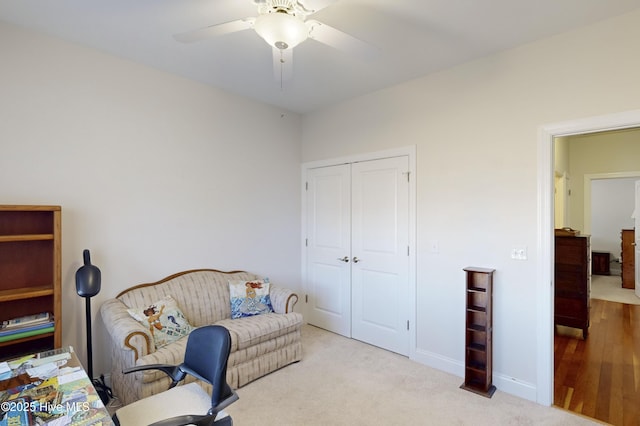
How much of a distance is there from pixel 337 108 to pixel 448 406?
127 inches

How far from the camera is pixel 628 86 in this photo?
7.32 feet

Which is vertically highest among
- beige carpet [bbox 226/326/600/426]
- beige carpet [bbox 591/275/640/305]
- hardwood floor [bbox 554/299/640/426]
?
beige carpet [bbox 591/275/640/305]

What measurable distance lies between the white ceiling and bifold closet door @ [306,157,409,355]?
111cm

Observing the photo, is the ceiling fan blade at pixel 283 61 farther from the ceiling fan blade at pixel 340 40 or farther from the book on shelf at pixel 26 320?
the book on shelf at pixel 26 320

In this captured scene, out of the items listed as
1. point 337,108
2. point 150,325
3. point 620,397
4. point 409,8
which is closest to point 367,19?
point 409,8

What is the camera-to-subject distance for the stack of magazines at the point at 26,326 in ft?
6.91

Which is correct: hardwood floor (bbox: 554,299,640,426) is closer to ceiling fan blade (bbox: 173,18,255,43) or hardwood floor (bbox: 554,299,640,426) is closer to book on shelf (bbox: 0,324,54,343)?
ceiling fan blade (bbox: 173,18,255,43)

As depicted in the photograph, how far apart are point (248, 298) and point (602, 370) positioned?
3418mm

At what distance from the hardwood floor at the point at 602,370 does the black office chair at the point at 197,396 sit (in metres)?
2.58

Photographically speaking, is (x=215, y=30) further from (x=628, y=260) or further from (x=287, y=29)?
(x=628, y=260)

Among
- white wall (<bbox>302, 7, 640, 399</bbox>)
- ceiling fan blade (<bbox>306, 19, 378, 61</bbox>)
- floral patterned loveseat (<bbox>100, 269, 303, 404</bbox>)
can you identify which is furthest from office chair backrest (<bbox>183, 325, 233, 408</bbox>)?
white wall (<bbox>302, 7, 640, 399</bbox>)

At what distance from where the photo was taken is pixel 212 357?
1683mm

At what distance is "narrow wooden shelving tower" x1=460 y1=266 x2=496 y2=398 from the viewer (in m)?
2.70

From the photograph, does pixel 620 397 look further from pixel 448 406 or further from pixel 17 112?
pixel 17 112
